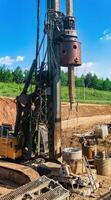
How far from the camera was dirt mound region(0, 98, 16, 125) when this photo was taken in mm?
32125

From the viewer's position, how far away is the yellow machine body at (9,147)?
53.8ft

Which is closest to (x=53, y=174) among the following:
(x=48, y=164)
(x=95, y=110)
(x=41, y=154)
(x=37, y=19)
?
(x=48, y=164)

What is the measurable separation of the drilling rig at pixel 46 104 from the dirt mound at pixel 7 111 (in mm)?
14907

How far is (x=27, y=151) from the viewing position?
661 inches

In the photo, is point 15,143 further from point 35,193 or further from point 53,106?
point 35,193

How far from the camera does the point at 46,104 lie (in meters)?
16.5

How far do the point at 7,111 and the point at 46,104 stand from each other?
17033 mm

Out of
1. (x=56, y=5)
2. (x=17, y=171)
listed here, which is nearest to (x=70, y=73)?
(x=56, y=5)

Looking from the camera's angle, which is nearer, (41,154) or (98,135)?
(41,154)

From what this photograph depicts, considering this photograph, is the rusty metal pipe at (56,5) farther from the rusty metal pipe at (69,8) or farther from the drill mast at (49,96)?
the rusty metal pipe at (69,8)

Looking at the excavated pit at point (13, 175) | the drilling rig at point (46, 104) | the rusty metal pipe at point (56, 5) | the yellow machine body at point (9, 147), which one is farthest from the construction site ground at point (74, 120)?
the rusty metal pipe at point (56, 5)

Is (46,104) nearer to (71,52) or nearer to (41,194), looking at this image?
(71,52)

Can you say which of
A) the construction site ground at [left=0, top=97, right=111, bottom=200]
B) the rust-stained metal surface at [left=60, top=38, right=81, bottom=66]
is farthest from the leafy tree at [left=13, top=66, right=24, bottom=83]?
the rust-stained metal surface at [left=60, top=38, right=81, bottom=66]

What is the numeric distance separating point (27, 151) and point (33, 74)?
3353 millimetres
